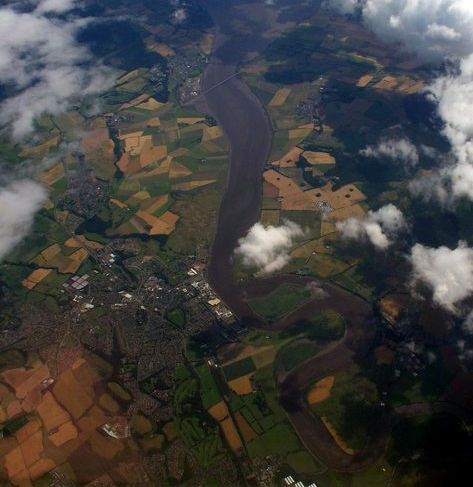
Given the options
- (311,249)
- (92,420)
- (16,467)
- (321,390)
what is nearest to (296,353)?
(321,390)

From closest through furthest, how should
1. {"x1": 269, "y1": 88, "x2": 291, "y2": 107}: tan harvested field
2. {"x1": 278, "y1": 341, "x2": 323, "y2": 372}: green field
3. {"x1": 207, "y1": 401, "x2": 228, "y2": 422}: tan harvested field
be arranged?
{"x1": 207, "y1": 401, "x2": 228, "y2": 422}: tan harvested field < {"x1": 278, "y1": 341, "x2": 323, "y2": 372}: green field < {"x1": 269, "y1": 88, "x2": 291, "y2": 107}: tan harvested field

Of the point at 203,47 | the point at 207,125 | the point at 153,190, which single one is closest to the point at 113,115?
the point at 207,125

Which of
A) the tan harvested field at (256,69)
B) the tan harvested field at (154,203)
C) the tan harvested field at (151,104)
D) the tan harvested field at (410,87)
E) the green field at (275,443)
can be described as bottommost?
the green field at (275,443)

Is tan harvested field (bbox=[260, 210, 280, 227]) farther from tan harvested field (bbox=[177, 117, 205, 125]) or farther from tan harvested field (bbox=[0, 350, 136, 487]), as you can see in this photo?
tan harvested field (bbox=[0, 350, 136, 487])

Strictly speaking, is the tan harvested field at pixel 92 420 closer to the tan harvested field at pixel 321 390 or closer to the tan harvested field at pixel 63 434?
the tan harvested field at pixel 63 434

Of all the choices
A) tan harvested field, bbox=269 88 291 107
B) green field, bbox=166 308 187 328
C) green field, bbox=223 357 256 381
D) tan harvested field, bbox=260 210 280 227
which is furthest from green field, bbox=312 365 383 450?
tan harvested field, bbox=269 88 291 107

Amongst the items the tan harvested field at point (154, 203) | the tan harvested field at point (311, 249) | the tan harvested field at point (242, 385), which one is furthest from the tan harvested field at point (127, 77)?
the tan harvested field at point (242, 385)
